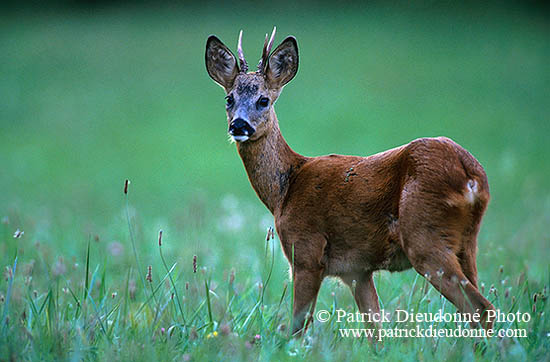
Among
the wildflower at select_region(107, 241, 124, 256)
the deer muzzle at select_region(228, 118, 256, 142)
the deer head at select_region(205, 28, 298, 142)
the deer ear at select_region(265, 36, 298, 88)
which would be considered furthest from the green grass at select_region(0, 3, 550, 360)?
the deer ear at select_region(265, 36, 298, 88)

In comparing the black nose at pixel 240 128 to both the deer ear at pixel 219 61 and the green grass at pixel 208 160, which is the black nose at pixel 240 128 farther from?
the green grass at pixel 208 160

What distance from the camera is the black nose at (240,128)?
4.46 meters

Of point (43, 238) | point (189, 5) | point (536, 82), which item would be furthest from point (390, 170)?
point (189, 5)

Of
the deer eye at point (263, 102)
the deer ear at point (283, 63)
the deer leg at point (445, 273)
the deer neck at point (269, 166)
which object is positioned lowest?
the deer leg at point (445, 273)

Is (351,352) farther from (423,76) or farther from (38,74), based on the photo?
(38,74)

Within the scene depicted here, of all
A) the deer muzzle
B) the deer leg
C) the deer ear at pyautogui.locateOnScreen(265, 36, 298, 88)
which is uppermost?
the deer ear at pyautogui.locateOnScreen(265, 36, 298, 88)

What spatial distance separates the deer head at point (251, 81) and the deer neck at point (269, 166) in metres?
0.08

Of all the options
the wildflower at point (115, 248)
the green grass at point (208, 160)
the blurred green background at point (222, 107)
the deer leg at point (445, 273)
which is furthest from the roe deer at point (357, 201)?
the wildflower at point (115, 248)

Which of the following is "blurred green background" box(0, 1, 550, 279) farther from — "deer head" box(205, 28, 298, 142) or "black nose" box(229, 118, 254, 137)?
"black nose" box(229, 118, 254, 137)

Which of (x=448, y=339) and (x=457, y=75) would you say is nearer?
(x=448, y=339)

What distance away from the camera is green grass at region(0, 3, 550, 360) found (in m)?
3.89

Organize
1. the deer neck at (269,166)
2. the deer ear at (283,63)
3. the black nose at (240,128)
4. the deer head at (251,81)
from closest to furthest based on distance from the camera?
1. the black nose at (240,128)
2. the deer head at (251,81)
3. the deer neck at (269,166)
4. the deer ear at (283,63)

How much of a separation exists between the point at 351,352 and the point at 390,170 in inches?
43.3

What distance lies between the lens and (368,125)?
52.3 ft
